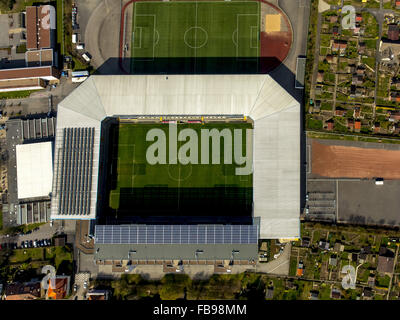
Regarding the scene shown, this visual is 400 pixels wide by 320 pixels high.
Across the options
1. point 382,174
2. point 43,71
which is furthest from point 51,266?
point 382,174

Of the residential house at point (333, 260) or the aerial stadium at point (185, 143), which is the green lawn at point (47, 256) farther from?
the residential house at point (333, 260)

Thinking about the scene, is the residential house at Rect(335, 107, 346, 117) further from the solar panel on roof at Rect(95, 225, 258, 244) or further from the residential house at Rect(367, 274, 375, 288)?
the residential house at Rect(367, 274, 375, 288)

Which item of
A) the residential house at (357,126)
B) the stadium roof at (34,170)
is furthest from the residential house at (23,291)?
the residential house at (357,126)

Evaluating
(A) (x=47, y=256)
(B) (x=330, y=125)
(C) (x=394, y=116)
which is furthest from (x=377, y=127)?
(A) (x=47, y=256)

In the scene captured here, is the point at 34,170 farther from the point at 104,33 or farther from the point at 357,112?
the point at 357,112

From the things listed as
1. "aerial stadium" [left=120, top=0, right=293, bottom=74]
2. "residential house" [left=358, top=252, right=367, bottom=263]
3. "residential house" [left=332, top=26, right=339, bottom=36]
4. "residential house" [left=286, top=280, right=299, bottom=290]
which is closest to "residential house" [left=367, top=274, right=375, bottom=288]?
"residential house" [left=358, top=252, right=367, bottom=263]

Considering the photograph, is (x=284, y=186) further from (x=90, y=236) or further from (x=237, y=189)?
(x=90, y=236)
